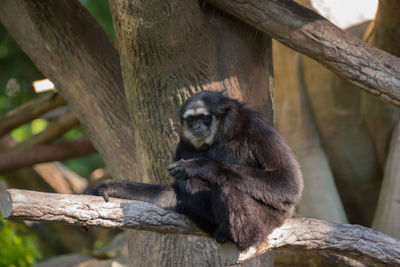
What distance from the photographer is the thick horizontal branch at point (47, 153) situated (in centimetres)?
867

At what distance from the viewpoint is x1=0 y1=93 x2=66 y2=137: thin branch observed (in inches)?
328

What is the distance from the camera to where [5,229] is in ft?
34.4

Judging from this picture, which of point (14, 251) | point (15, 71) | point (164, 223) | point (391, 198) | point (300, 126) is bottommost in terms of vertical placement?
point (14, 251)

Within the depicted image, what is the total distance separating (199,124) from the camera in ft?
14.7

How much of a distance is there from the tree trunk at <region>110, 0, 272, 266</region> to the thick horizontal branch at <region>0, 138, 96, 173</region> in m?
3.61

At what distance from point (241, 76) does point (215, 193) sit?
1.61 metres

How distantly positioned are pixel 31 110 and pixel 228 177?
5549mm

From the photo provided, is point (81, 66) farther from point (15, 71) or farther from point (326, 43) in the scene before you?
point (15, 71)

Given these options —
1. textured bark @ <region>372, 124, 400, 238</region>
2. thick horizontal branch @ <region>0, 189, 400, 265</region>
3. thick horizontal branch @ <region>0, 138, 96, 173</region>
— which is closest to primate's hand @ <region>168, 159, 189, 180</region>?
Result: thick horizontal branch @ <region>0, 189, 400, 265</region>

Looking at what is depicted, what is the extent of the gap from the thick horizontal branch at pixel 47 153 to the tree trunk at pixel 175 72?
3.61m

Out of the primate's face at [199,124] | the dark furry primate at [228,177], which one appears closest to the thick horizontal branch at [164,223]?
the dark furry primate at [228,177]

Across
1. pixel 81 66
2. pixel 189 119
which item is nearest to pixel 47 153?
pixel 81 66

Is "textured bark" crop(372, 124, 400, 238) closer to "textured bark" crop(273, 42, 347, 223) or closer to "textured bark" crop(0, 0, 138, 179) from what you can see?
"textured bark" crop(273, 42, 347, 223)

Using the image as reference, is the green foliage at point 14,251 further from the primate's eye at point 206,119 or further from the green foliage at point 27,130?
the primate's eye at point 206,119
